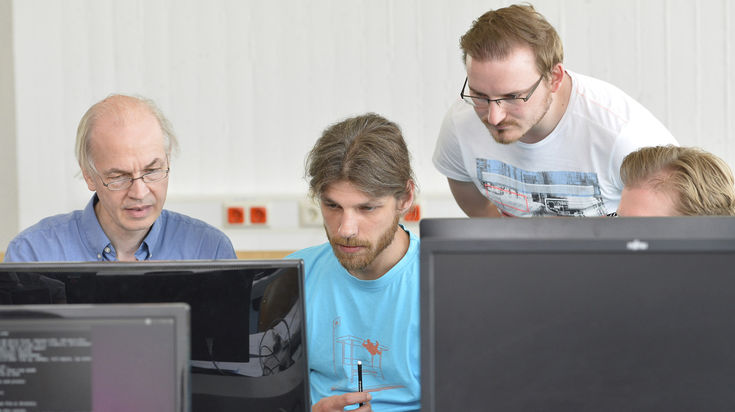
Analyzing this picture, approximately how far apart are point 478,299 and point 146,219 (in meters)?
1.10

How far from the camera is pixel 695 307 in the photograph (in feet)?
2.37

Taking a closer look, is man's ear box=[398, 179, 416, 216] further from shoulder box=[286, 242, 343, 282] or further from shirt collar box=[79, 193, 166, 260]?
shirt collar box=[79, 193, 166, 260]

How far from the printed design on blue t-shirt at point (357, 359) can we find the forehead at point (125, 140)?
1.99 feet

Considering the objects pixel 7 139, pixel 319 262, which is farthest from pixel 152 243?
pixel 7 139

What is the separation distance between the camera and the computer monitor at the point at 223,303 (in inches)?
36.6

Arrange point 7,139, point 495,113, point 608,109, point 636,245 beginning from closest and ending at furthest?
point 636,245
point 495,113
point 608,109
point 7,139

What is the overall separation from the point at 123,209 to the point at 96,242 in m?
0.12

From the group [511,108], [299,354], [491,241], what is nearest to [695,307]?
[491,241]

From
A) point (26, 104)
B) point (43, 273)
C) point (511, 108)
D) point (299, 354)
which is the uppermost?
point (26, 104)

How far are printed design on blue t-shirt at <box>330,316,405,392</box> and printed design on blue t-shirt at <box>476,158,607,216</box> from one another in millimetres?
768

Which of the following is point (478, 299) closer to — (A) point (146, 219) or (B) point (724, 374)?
(B) point (724, 374)

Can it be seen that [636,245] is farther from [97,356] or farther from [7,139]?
[7,139]

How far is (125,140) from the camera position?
1630mm

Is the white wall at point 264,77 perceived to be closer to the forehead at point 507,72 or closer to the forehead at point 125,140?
the forehead at point 507,72
